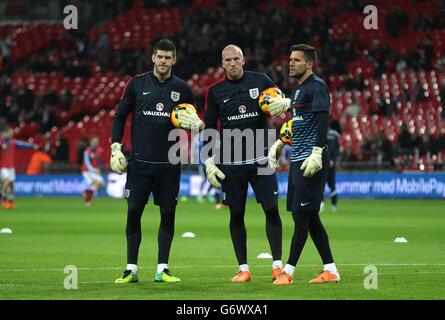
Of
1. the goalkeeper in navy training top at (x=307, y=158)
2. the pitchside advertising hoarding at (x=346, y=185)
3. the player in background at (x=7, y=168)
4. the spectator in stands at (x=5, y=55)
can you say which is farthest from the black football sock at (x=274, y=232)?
the spectator in stands at (x=5, y=55)

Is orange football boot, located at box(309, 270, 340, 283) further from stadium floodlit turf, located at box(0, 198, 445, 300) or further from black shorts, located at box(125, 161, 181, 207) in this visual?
black shorts, located at box(125, 161, 181, 207)

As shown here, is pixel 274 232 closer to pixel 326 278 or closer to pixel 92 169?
pixel 326 278

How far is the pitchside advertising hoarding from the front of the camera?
31906 millimetres

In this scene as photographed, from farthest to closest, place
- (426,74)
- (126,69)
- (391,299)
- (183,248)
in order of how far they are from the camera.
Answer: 1. (126,69)
2. (426,74)
3. (183,248)
4. (391,299)

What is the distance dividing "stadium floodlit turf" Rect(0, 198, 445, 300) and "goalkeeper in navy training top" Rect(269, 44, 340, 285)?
0.34 m

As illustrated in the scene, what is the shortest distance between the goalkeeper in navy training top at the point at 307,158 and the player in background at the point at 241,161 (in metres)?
→ 0.59

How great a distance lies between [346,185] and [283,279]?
22.9 metres

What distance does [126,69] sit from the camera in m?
41.6

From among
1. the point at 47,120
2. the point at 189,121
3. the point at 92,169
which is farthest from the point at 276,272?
the point at 47,120

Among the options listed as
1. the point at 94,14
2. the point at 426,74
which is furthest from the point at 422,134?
the point at 94,14

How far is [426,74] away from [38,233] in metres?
20.4

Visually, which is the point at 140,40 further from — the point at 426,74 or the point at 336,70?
the point at 426,74

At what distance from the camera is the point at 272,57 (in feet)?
128

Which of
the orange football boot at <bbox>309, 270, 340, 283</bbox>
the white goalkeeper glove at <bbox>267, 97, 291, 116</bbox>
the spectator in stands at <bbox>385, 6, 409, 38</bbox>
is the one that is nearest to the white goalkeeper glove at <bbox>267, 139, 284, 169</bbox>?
the white goalkeeper glove at <bbox>267, 97, 291, 116</bbox>
